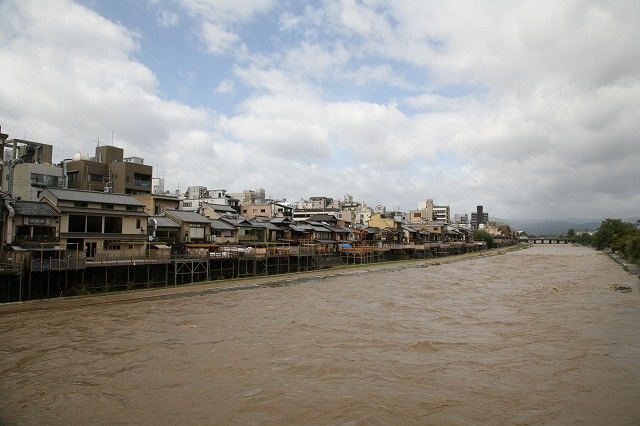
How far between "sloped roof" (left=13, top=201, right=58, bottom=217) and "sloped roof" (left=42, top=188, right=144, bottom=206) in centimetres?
100

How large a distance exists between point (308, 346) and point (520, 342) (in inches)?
368

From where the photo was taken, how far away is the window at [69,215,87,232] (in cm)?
3106

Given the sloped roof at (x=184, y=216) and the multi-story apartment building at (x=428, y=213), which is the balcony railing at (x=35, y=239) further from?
the multi-story apartment building at (x=428, y=213)

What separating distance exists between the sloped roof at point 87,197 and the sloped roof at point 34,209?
1005 millimetres

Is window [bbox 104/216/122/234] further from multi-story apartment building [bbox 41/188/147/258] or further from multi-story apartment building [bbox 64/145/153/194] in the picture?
multi-story apartment building [bbox 64/145/153/194]

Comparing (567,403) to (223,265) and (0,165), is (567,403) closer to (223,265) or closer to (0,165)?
(223,265)

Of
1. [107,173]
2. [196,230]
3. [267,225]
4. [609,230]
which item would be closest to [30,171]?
[107,173]

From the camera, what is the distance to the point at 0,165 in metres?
29.3

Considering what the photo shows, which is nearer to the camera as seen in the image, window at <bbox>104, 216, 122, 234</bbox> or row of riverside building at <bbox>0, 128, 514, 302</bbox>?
row of riverside building at <bbox>0, 128, 514, 302</bbox>

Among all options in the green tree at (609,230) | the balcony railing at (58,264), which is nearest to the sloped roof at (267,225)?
the balcony railing at (58,264)

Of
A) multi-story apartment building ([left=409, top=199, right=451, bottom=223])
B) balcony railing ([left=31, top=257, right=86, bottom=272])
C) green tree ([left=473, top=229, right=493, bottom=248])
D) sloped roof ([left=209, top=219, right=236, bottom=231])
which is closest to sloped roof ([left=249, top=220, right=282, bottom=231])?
sloped roof ([left=209, top=219, right=236, bottom=231])

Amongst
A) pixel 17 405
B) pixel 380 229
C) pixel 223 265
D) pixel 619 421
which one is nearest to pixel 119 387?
pixel 17 405

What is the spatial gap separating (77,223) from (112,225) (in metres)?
2.67

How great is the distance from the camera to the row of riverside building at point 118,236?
1075 inches
